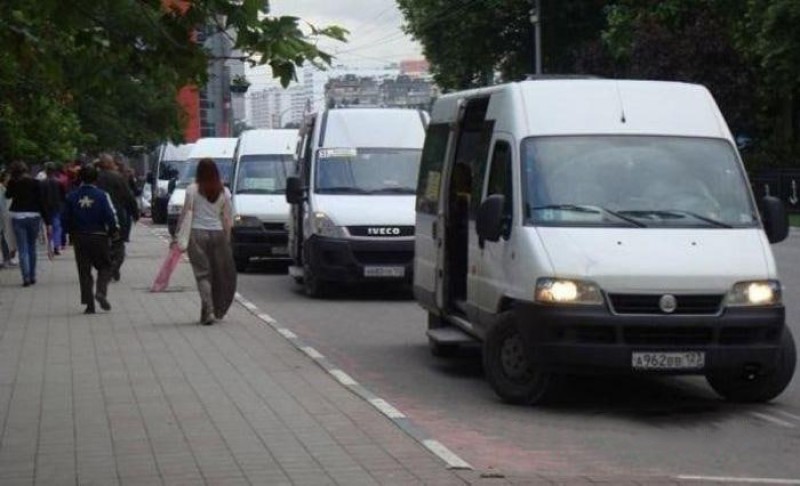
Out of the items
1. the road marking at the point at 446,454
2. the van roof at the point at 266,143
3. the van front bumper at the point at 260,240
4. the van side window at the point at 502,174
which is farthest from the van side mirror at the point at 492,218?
the van roof at the point at 266,143

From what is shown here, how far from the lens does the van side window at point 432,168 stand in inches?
558

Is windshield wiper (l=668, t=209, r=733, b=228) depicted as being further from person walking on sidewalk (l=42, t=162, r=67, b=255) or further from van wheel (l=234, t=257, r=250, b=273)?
person walking on sidewalk (l=42, t=162, r=67, b=255)

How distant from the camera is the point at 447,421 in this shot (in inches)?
427

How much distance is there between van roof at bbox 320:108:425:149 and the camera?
846 inches

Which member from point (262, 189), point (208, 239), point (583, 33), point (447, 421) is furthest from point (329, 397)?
point (583, 33)

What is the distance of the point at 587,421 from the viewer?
10.9 meters

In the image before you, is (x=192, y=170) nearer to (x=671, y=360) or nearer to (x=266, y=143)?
(x=266, y=143)

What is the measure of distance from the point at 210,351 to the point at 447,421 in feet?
14.1

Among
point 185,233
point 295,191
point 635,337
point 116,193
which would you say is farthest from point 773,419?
point 116,193

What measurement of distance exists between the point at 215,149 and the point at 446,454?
29963 mm

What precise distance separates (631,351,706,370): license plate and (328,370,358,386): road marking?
2569mm

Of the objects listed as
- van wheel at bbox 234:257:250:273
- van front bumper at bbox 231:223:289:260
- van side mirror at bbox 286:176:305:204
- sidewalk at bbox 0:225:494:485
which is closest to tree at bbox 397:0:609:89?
van wheel at bbox 234:257:250:273

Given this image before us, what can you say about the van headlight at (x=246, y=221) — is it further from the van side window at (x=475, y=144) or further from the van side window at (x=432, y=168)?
the van side window at (x=475, y=144)

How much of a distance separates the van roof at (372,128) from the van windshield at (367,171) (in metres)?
0.11
